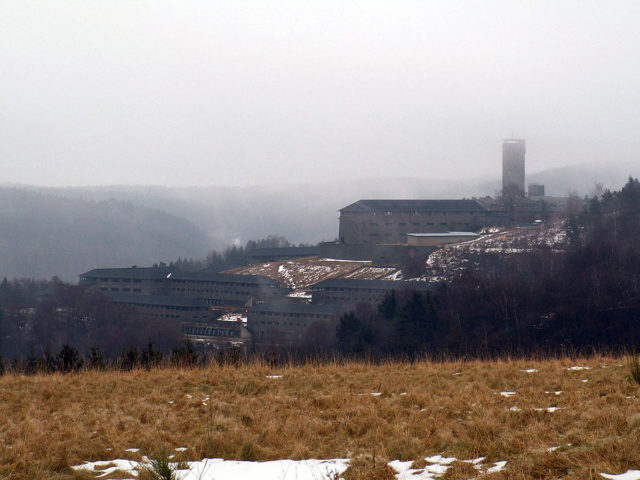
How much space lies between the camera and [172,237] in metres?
180

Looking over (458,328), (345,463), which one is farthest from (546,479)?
(458,328)

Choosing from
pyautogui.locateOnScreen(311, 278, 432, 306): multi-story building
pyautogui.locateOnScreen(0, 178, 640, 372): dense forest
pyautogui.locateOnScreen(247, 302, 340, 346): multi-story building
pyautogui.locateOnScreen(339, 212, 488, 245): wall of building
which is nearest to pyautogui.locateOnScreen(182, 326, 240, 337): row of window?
pyautogui.locateOnScreen(0, 178, 640, 372): dense forest

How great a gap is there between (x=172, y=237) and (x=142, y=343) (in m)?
124

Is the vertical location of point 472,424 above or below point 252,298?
above

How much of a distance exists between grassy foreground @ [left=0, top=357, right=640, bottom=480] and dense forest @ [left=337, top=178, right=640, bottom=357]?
2466cm

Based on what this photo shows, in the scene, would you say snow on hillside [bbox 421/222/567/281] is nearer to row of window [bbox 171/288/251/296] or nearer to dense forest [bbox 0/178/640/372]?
dense forest [bbox 0/178/640/372]

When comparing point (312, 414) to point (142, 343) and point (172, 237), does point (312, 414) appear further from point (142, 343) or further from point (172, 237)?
point (172, 237)

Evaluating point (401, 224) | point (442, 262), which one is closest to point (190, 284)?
point (401, 224)

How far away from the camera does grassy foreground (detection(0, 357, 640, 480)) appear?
21.7 feet

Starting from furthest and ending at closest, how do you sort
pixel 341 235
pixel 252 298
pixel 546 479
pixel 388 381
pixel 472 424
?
1. pixel 341 235
2. pixel 252 298
3. pixel 388 381
4. pixel 472 424
5. pixel 546 479

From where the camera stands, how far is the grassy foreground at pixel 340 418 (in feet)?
21.7

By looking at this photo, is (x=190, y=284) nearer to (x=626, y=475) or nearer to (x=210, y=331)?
(x=210, y=331)

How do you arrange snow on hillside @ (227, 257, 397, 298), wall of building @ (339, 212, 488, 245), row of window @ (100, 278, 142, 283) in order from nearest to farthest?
snow on hillside @ (227, 257, 397, 298) < row of window @ (100, 278, 142, 283) < wall of building @ (339, 212, 488, 245)

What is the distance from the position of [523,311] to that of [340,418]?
36.1m
